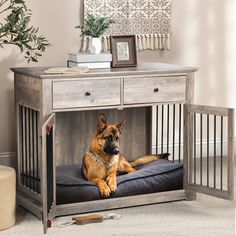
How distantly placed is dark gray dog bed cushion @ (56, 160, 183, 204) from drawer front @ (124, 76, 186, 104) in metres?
0.45

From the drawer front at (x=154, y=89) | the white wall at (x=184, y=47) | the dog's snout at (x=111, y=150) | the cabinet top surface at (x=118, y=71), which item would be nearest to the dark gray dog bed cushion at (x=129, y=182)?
the dog's snout at (x=111, y=150)

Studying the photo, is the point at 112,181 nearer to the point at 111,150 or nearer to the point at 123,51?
the point at 111,150

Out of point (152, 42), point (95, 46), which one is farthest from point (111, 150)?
point (152, 42)

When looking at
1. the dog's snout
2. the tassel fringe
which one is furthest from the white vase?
the dog's snout

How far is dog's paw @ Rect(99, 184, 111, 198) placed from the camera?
3914 mm

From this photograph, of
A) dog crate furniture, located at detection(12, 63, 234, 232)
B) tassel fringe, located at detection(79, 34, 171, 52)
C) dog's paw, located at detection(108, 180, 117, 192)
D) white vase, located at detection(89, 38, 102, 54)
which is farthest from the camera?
tassel fringe, located at detection(79, 34, 171, 52)

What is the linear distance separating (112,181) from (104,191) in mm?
93

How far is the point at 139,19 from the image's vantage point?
4879 mm

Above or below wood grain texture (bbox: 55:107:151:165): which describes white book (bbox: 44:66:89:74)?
above

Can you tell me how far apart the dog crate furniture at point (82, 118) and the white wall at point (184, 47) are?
377 millimetres

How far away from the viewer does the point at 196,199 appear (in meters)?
4.23

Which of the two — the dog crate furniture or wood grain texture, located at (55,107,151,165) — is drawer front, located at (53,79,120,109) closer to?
the dog crate furniture

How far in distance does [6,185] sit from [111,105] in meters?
0.78

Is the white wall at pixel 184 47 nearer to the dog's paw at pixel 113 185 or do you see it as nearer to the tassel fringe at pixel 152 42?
the tassel fringe at pixel 152 42
